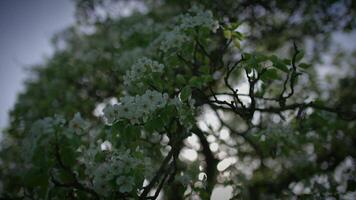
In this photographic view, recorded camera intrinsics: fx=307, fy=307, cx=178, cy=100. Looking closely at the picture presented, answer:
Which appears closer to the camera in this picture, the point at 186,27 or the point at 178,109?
the point at 178,109

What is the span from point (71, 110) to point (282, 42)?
495cm

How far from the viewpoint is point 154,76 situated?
3047mm

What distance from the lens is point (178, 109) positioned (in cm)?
271

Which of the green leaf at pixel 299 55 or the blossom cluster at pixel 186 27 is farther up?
the blossom cluster at pixel 186 27

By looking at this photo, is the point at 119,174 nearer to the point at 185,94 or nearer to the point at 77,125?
the point at 77,125

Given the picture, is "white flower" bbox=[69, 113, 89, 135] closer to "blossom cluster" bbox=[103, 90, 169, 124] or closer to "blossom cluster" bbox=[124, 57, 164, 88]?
"blossom cluster" bbox=[103, 90, 169, 124]

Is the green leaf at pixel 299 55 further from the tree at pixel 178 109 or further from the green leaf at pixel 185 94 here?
the green leaf at pixel 185 94

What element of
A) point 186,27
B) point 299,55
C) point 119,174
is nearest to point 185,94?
point 119,174

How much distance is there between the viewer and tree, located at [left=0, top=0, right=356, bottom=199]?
8.48 feet

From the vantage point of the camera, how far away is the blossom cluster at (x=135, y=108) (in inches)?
102

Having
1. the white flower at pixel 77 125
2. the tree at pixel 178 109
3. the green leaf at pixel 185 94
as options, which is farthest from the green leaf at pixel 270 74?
the white flower at pixel 77 125

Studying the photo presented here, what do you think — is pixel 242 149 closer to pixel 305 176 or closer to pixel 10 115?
pixel 305 176

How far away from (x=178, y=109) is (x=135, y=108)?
0.38 m

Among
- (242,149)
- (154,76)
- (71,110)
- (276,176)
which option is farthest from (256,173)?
(154,76)
